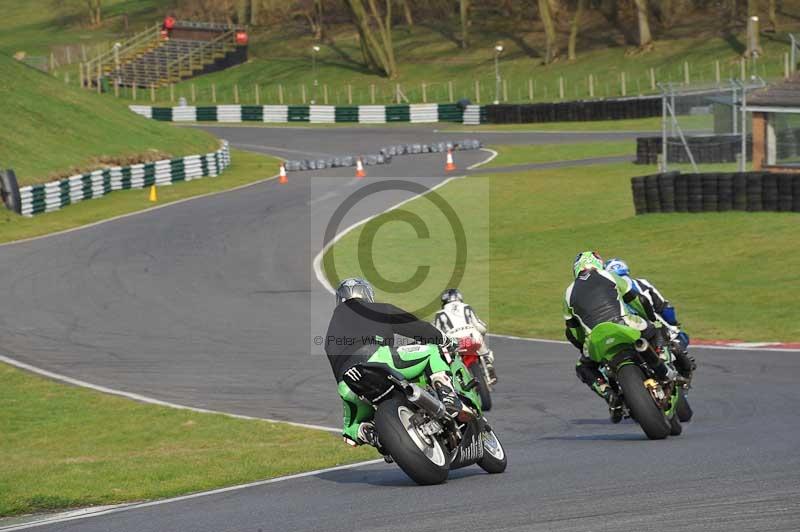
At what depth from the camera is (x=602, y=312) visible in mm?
11555

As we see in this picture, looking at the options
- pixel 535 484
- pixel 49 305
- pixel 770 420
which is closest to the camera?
pixel 535 484

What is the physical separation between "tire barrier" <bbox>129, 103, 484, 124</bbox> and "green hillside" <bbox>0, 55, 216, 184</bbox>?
17.6 m

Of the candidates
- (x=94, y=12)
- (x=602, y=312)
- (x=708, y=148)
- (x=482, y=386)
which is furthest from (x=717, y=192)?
(x=94, y=12)

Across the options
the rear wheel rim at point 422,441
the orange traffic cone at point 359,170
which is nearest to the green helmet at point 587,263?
the rear wheel rim at point 422,441

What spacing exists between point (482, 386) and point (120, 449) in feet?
13.2

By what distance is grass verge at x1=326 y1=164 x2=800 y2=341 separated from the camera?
21.6m

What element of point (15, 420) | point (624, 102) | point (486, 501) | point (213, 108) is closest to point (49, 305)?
point (15, 420)

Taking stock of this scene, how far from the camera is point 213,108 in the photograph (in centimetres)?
7594

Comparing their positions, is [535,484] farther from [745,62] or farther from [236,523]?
[745,62]

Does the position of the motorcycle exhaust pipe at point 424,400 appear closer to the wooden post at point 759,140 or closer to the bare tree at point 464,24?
the wooden post at point 759,140

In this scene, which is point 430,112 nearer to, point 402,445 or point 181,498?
point 181,498

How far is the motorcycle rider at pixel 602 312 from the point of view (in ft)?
37.7

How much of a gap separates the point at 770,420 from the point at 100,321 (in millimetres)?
13301

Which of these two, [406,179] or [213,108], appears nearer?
[406,179]
